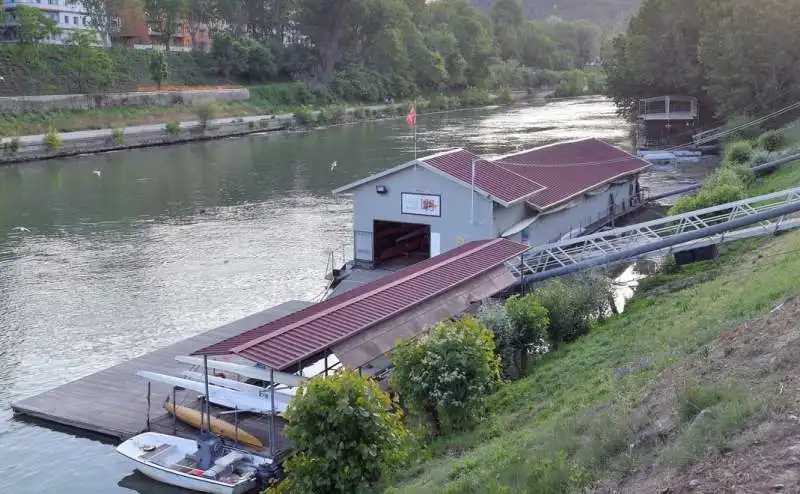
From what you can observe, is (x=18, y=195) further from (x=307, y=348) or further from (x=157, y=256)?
(x=307, y=348)

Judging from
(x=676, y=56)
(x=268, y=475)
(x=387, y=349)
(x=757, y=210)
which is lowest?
(x=268, y=475)

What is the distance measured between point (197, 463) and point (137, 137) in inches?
2586

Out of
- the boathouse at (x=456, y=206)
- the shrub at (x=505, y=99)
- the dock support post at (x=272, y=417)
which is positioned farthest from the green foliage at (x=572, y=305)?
the shrub at (x=505, y=99)

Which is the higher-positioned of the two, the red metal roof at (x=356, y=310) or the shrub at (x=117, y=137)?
the shrub at (x=117, y=137)

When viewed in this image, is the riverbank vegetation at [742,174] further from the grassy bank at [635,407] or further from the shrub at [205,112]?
the shrub at [205,112]

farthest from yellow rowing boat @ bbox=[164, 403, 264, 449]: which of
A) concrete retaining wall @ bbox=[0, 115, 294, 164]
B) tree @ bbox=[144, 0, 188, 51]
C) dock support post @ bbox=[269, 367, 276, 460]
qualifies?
tree @ bbox=[144, 0, 188, 51]

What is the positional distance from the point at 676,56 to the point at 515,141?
15205 millimetres

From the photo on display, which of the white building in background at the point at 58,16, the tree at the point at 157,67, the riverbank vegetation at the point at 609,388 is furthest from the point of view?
the tree at the point at 157,67

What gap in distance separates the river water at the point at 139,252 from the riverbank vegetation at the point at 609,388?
6.49 metres

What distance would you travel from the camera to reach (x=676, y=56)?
7125cm

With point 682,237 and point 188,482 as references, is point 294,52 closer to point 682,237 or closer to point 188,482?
point 682,237

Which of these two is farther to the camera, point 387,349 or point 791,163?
point 791,163

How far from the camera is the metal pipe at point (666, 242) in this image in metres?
23.9

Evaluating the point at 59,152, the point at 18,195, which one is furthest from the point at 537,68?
the point at 18,195
